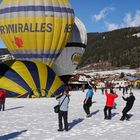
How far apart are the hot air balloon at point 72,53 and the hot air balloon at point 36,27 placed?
3681 mm

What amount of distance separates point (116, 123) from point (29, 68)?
1771 centimetres

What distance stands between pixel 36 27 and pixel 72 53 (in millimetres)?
8940

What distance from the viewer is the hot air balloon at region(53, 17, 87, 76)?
147 ft

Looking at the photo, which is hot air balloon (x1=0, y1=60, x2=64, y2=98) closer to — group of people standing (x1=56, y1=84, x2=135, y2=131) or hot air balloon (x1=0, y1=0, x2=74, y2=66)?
hot air balloon (x1=0, y1=0, x2=74, y2=66)

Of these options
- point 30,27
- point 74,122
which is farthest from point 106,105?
point 30,27

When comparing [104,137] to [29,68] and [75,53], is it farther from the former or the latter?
[75,53]

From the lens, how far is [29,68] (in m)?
32.9

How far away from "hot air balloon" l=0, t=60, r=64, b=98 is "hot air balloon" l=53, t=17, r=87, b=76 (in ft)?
32.3

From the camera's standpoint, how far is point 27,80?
32.2 metres

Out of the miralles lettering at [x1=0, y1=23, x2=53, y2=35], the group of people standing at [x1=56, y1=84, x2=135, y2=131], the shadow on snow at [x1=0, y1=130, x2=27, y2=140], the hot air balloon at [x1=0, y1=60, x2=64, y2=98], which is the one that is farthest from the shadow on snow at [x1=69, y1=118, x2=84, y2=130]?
the miralles lettering at [x1=0, y1=23, x2=53, y2=35]

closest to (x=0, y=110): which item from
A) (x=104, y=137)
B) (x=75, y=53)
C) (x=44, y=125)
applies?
(x=44, y=125)

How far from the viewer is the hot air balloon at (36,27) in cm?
3931

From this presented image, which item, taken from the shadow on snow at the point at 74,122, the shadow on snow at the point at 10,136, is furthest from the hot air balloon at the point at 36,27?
the shadow on snow at the point at 10,136

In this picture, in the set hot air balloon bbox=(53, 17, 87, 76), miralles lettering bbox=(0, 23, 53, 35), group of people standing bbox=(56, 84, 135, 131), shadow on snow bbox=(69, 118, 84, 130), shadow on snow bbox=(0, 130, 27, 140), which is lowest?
shadow on snow bbox=(69, 118, 84, 130)
